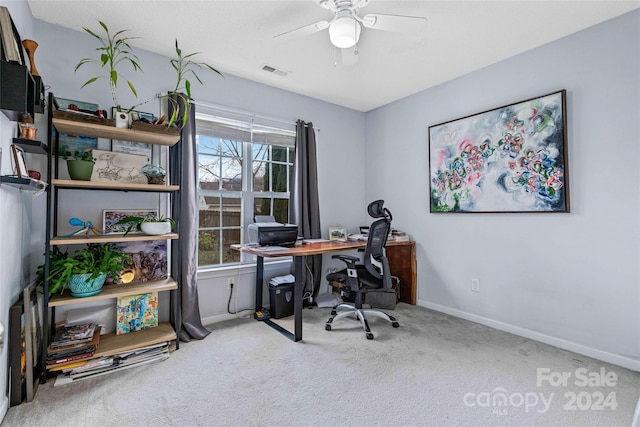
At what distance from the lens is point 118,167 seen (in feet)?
7.64

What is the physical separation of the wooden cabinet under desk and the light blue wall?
265 mm

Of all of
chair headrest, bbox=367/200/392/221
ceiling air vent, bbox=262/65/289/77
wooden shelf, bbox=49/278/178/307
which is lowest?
wooden shelf, bbox=49/278/178/307

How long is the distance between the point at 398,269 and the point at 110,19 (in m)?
3.52

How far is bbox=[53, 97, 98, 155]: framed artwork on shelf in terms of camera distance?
2220 mm

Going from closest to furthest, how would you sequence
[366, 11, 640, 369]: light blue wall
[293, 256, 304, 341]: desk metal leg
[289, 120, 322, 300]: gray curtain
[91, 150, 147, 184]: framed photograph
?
[366, 11, 640, 369]: light blue wall
[91, 150, 147, 184]: framed photograph
[293, 256, 304, 341]: desk metal leg
[289, 120, 322, 300]: gray curtain

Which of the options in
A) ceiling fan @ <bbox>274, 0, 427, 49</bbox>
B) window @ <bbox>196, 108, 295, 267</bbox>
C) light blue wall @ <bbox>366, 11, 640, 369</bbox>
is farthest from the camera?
window @ <bbox>196, 108, 295, 267</bbox>

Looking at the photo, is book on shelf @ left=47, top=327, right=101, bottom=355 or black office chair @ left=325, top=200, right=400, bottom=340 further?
black office chair @ left=325, top=200, right=400, bottom=340

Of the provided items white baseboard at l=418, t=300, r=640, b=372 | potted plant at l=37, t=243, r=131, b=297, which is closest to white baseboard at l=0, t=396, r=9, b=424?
potted plant at l=37, t=243, r=131, b=297

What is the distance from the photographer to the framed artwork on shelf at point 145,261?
244 cm

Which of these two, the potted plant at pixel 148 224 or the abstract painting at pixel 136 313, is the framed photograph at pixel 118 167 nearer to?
the potted plant at pixel 148 224

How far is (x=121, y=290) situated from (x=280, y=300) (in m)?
1.35

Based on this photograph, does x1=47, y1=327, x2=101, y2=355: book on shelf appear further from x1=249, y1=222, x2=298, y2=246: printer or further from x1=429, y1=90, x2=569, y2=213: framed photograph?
x1=429, y1=90, x2=569, y2=213: framed photograph

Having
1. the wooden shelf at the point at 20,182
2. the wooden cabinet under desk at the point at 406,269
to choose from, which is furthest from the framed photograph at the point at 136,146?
the wooden cabinet under desk at the point at 406,269

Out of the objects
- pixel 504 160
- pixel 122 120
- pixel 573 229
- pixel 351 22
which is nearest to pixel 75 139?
pixel 122 120
